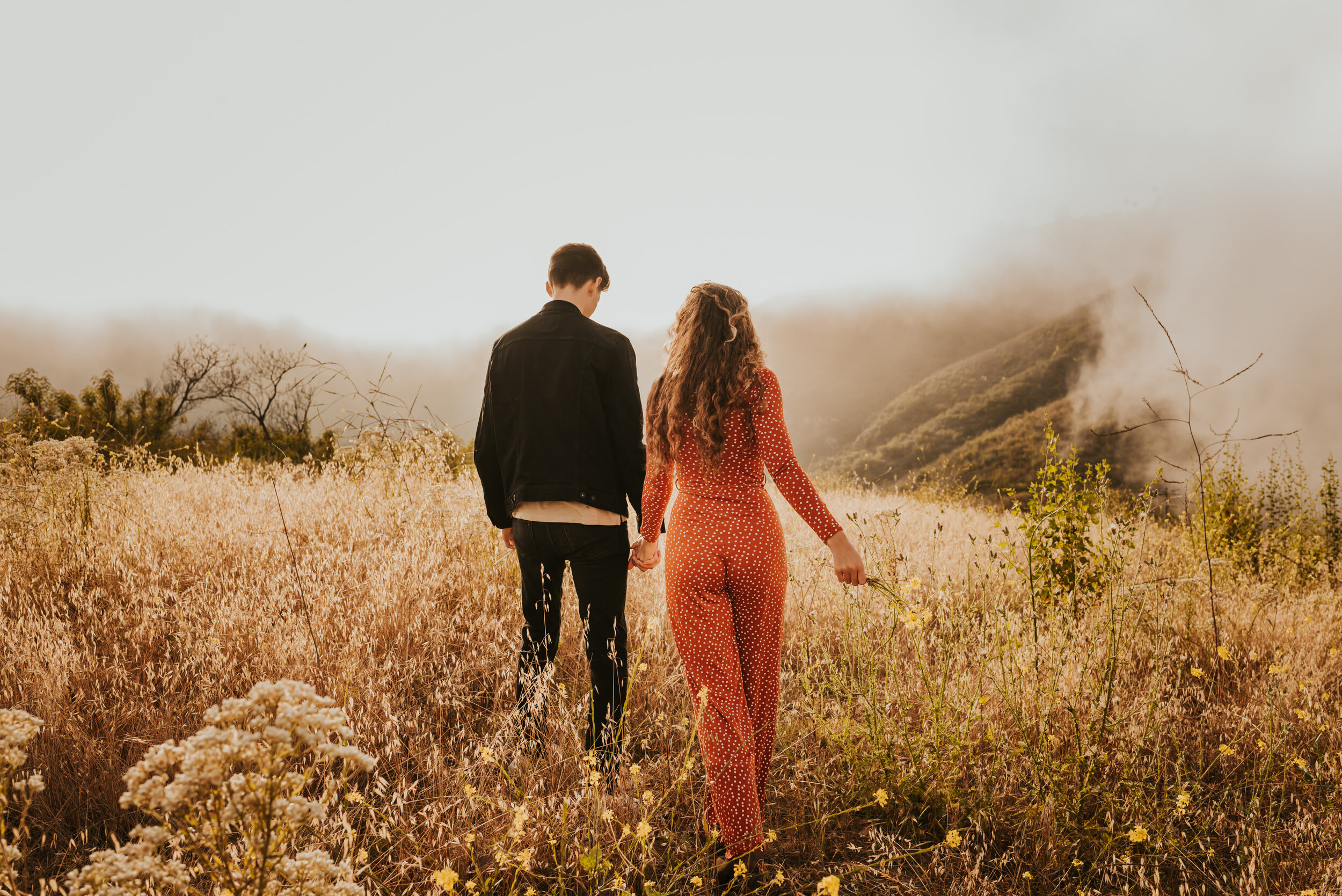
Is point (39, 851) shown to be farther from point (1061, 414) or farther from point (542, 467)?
point (1061, 414)

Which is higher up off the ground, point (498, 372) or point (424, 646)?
point (498, 372)

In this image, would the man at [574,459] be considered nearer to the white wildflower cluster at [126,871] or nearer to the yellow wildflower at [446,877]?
the yellow wildflower at [446,877]

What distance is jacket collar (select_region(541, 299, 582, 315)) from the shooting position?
2697 millimetres

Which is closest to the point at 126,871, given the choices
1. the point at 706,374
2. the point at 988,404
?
the point at 706,374

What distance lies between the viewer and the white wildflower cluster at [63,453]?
4.52 meters

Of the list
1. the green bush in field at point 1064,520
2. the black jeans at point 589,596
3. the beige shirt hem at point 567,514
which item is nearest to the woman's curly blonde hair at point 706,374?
Result: the beige shirt hem at point 567,514

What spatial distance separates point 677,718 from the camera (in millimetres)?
3141

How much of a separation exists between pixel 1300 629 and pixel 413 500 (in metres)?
6.60

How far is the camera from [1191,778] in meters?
2.84

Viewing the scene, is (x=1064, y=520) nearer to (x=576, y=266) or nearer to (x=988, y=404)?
(x=576, y=266)

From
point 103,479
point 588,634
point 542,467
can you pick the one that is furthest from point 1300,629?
point 103,479

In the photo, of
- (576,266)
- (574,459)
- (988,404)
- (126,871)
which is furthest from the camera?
(988,404)

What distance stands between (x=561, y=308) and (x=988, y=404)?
283ft

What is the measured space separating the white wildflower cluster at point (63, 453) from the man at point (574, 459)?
401 cm
